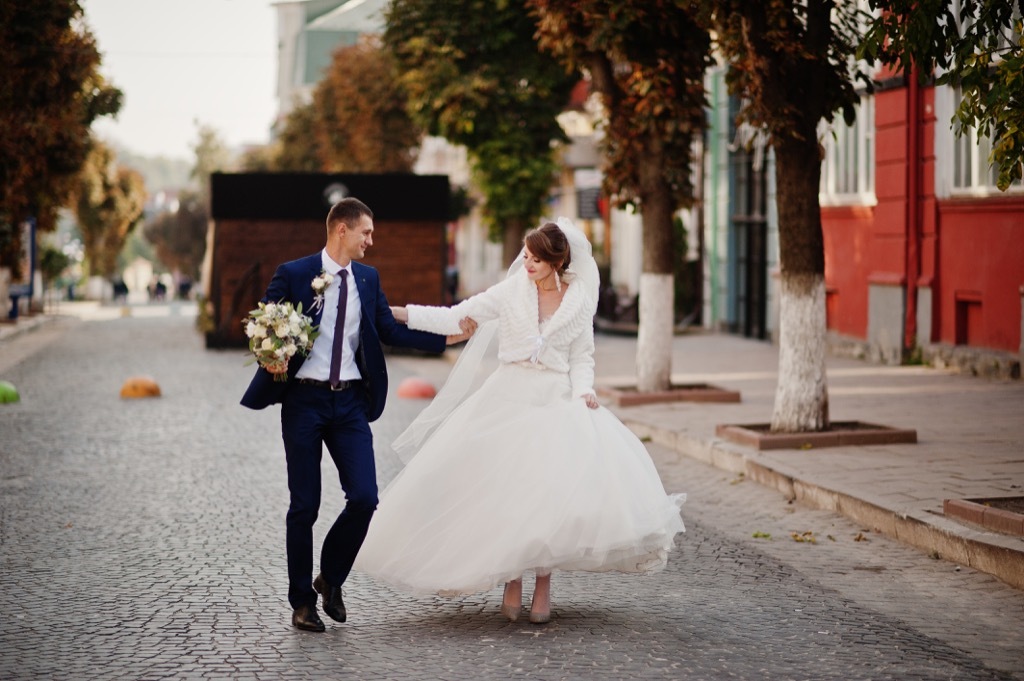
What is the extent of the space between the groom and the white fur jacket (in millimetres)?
386

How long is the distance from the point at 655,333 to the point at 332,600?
10.3 metres

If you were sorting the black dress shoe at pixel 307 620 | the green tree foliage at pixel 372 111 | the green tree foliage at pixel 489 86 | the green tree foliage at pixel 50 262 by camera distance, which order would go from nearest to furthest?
the black dress shoe at pixel 307 620 < the green tree foliage at pixel 489 86 < the green tree foliage at pixel 372 111 < the green tree foliage at pixel 50 262

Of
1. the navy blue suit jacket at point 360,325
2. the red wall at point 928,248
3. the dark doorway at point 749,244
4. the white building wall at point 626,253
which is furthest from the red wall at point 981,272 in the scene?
the white building wall at point 626,253

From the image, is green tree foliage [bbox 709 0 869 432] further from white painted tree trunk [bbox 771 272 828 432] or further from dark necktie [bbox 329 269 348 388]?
dark necktie [bbox 329 269 348 388]

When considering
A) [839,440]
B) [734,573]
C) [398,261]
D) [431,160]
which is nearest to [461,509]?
[734,573]

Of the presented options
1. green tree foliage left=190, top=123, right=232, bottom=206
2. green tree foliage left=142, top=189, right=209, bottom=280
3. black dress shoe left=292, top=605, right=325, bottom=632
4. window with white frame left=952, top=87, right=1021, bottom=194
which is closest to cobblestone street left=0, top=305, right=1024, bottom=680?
black dress shoe left=292, top=605, right=325, bottom=632

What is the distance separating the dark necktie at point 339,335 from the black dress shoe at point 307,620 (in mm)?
986

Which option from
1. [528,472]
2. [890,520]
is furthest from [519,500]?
[890,520]

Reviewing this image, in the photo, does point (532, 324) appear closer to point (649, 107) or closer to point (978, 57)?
point (978, 57)

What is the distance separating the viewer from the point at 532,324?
7.32 metres

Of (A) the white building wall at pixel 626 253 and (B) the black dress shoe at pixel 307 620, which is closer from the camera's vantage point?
(B) the black dress shoe at pixel 307 620

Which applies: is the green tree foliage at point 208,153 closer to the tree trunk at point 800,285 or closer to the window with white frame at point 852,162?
the window with white frame at point 852,162

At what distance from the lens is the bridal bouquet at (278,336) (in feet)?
22.1

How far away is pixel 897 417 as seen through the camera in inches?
580
